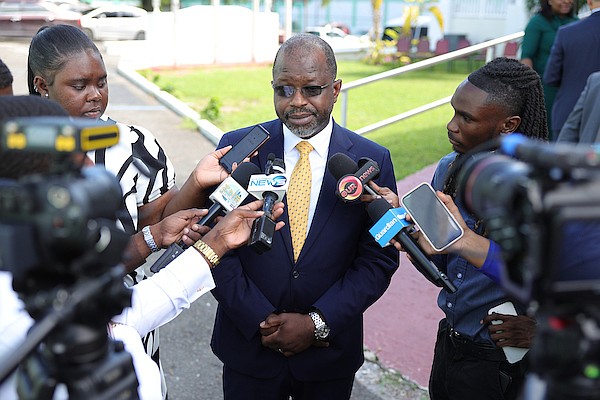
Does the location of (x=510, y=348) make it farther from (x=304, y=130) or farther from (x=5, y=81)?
(x=5, y=81)

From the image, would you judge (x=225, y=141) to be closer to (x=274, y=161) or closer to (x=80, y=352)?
(x=274, y=161)

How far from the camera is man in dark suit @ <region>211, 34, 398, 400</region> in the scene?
9.29 ft

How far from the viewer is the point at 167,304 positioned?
2.08 meters

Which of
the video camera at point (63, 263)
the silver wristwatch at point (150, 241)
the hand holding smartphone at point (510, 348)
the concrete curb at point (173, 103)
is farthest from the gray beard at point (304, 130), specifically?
the concrete curb at point (173, 103)

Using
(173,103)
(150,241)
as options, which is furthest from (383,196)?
(173,103)

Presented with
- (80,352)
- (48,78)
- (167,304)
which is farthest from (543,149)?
(48,78)

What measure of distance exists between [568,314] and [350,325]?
1817 millimetres

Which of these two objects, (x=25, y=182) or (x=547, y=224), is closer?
(x=547, y=224)

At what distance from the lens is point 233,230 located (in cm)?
237

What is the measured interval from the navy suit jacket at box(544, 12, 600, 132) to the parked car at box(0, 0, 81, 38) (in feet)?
72.3

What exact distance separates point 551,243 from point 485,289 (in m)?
1.58

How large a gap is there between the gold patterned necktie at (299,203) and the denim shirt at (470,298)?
650mm

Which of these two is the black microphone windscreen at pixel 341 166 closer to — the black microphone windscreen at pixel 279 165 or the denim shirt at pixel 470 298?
the black microphone windscreen at pixel 279 165

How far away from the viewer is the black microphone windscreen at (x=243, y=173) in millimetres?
2629
